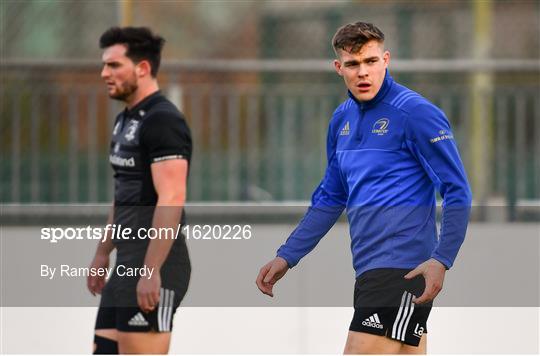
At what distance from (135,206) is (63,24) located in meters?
3.59

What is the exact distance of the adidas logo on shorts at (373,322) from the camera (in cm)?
375

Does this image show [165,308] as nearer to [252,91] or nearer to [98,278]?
[98,278]

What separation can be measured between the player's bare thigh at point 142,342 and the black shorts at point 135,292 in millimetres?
20

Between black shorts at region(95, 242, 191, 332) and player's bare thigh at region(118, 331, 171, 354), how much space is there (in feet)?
0.07

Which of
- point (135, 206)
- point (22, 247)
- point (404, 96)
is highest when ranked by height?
point (404, 96)

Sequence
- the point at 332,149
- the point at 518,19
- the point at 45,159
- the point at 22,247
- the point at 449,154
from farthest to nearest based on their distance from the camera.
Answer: the point at 518,19 < the point at 45,159 < the point at 22,247 < the point at 332,149 < the point at 449,154

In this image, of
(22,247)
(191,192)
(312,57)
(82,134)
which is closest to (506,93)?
(312,57)

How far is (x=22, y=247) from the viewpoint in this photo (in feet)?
20.5

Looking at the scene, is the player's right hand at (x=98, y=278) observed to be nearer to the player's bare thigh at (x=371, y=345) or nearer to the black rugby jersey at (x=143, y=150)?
the black rugby jersey at (x=143, y=150)

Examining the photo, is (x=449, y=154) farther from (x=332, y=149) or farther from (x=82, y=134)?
(x=82, y=134)

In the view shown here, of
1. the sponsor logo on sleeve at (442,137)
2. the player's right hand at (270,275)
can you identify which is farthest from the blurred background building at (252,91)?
the sponsor logo on sleeve at (442,137)

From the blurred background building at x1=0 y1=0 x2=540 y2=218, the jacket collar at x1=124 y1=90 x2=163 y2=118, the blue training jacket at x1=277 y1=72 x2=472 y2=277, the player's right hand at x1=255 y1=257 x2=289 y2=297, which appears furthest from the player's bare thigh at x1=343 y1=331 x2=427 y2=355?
the blurred background building at x1=0 y1=0 x2=540 y2=218

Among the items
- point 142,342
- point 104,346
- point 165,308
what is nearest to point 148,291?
point 165,308

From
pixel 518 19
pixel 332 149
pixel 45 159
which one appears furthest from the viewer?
pixel 518 19
